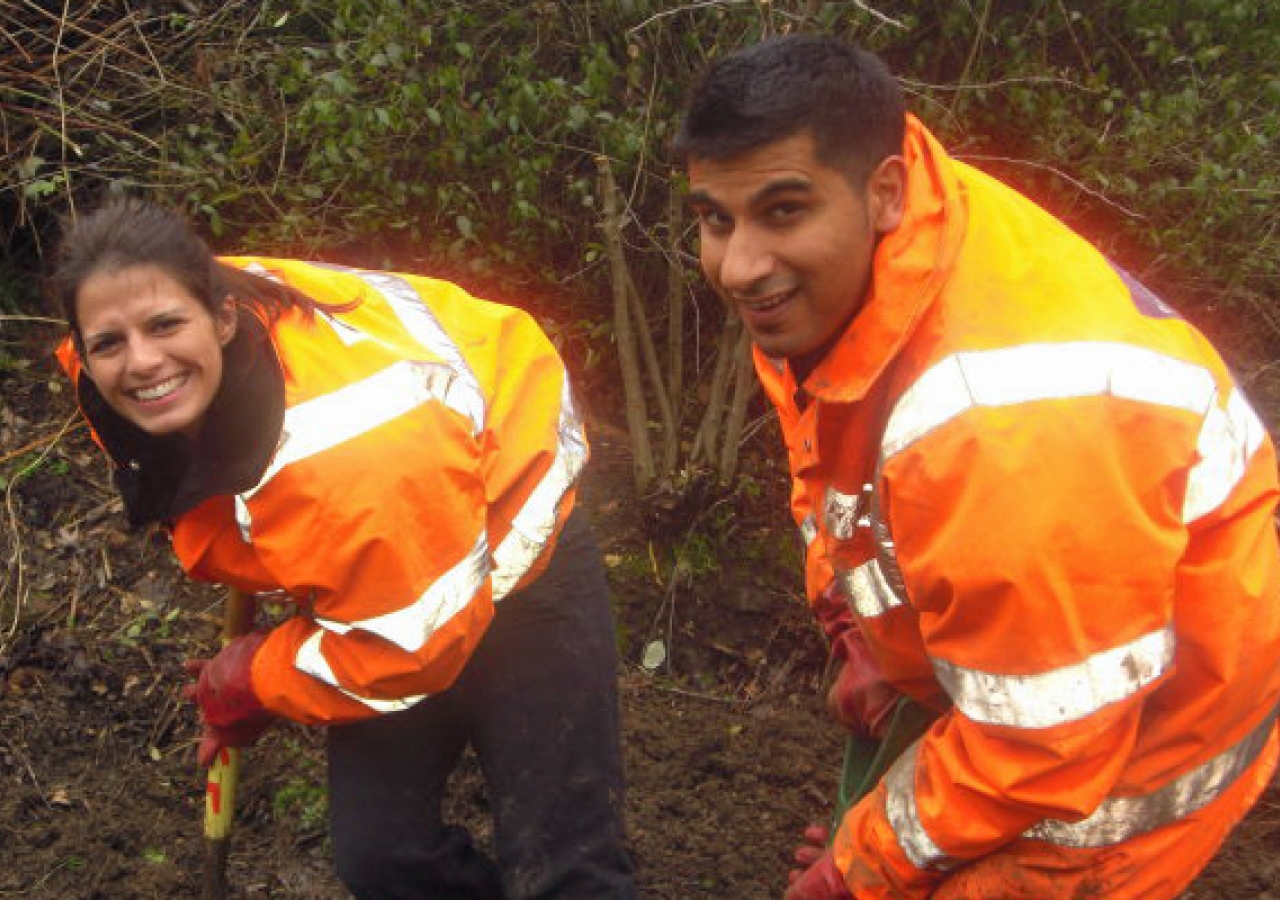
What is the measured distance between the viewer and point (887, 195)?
1.67 m

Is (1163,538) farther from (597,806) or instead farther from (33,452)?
(33,452)

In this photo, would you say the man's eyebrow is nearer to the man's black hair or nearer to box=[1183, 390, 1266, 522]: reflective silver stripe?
the man's black hair

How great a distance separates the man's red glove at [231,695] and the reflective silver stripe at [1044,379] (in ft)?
4.45

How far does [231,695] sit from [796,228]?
1384 millimetres

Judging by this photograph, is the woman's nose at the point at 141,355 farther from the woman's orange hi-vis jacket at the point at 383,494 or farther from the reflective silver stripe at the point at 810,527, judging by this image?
the reflective silver stripe at the point at 810,527

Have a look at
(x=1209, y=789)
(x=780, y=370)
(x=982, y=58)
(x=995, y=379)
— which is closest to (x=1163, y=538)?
(x=995, y=379)

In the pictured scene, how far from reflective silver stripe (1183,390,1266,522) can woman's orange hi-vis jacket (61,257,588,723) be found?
107cm

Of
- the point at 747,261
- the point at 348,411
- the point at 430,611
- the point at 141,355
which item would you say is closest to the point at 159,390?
the point at 141,355

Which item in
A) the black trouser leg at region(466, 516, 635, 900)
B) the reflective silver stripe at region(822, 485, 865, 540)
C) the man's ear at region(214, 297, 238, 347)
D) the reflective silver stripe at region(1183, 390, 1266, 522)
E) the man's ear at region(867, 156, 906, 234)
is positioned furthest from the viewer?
the black trouser leg at region(466, 516, 635, 900)

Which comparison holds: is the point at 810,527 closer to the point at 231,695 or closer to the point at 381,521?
the point at 381,521

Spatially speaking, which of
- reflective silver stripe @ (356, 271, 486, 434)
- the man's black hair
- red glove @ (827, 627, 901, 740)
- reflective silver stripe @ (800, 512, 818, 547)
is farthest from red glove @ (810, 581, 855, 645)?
the man's black hair

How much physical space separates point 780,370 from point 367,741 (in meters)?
1.04

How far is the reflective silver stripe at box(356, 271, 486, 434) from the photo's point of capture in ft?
6.94

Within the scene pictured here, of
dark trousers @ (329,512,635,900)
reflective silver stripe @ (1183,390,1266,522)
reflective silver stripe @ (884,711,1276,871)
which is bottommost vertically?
dark trousers @ (329,512,635,900)
